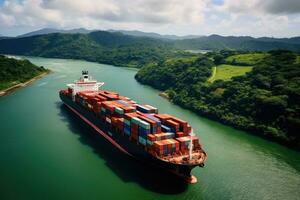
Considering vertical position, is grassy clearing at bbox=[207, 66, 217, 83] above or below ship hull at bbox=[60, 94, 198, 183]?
above

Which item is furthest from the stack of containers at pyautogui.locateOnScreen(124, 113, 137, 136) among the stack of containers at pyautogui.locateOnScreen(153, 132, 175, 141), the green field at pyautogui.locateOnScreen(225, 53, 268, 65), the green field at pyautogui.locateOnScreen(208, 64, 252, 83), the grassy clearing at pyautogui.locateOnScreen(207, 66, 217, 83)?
the green field at pyautogui.locateOnScreen(225, 53, 268, 65)

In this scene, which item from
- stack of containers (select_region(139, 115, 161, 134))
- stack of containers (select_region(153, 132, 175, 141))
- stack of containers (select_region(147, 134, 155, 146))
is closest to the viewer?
stack of containers (select_region(147, 134, 155, 146))

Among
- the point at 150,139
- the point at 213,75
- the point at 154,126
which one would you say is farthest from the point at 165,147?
the point at 213,75

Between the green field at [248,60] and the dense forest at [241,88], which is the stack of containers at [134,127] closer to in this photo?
the dense forest at [241,88]

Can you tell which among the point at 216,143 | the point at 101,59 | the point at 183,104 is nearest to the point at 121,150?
the point at 216,143

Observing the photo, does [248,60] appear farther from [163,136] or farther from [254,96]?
[163,136]

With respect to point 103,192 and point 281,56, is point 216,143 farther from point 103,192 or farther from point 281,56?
point 281,56

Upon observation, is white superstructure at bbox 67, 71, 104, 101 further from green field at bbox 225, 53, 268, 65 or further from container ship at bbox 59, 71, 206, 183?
green field at bbox 225, 53, 268, 65
